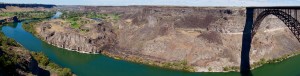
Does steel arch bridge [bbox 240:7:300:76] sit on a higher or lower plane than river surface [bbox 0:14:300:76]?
higher

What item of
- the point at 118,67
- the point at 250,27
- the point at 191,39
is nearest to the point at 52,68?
the point at 118,67

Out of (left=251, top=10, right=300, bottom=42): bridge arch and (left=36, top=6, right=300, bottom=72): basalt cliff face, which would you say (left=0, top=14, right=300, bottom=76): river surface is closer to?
(left=36, top=6, right=300, bottom=72): basalt cliff face

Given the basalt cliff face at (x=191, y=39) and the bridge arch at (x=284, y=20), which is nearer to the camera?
the bridge arch at (x=284, y=20)

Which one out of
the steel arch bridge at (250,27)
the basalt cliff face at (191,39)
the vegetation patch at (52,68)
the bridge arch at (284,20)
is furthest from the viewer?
the basalt cliff face at (191,39)

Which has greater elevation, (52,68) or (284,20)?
(284,20)

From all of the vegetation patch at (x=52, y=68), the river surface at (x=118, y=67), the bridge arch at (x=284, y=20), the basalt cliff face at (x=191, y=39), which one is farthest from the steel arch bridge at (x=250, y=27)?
the vegetation patch at (x=52, y=68)

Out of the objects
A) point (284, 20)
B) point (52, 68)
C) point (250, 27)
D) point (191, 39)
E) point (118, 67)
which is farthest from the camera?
point (191, 39)

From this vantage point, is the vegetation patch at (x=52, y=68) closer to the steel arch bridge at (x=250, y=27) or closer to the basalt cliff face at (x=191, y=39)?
the basalt cliff face at (x=191, y=39)

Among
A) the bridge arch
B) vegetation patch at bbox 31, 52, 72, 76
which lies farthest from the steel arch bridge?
vegetation patch at bbox 31, 52, 72, 76

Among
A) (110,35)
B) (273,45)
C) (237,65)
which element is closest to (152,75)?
(237,65)

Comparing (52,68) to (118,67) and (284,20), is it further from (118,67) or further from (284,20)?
(284,20)
